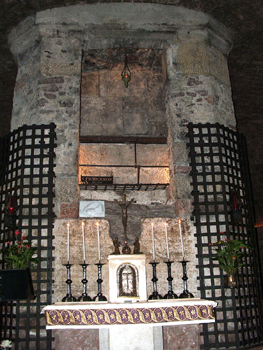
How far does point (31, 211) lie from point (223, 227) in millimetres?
2707

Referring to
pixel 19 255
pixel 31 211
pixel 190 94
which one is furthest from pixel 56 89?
pixel 19 255

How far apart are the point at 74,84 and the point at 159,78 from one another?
2535mm

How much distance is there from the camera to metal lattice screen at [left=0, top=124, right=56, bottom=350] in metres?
5.11

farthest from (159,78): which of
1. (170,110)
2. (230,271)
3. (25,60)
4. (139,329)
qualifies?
(139,329)

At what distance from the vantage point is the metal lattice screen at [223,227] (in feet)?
17.5

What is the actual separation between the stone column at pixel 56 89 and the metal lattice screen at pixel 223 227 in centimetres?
180

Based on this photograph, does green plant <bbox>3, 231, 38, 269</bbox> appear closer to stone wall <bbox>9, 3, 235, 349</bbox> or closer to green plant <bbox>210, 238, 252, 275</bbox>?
stone wall <bbox>9, 3, 235, 349</bbox>

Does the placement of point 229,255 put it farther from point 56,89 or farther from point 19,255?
point 56,89

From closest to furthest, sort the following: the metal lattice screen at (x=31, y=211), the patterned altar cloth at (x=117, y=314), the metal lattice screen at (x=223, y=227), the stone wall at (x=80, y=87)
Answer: the patterned altar cloth at (x=117, y=314) < the metal lattice screen at (x=31, y=211) < the metal lattice screen at (x=223, y=227) < the stone wall at (x=80, y=87)

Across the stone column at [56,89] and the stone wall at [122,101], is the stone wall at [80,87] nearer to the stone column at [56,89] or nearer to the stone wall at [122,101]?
the stone column at [56,89]

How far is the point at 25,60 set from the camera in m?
7.00

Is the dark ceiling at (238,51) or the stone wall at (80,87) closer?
the stone wall at (80,87)

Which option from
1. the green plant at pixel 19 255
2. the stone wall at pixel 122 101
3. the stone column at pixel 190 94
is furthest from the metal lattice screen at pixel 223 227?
the green plant at pixel 19 255

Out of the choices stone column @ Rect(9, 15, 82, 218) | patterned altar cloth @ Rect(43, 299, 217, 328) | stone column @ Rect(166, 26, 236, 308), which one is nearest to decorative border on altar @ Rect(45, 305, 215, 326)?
patterned altar cloth @ Rect(43, 299, 217, 328)
